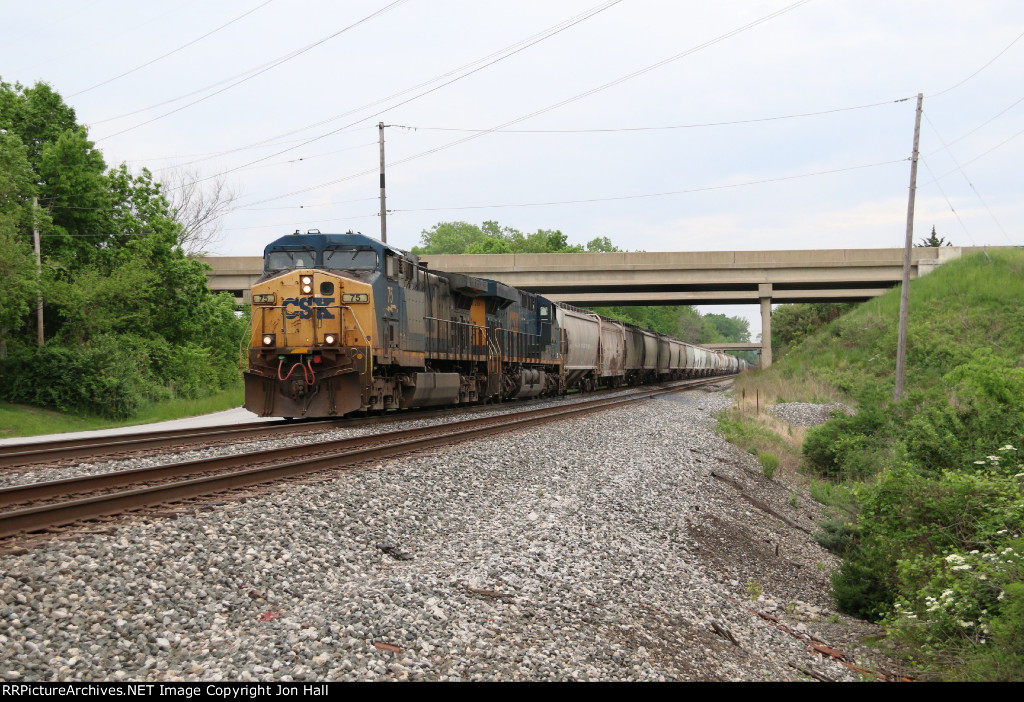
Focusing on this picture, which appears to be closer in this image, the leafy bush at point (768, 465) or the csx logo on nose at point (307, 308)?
the csx logo on nose at point (307, 308)

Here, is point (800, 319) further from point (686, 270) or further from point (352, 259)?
point (352, 259)

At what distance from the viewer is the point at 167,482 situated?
28.6 feet

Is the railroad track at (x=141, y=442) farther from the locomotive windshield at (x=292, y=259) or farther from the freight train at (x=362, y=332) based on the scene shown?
the locomotive windshield at (x=292, y=259)

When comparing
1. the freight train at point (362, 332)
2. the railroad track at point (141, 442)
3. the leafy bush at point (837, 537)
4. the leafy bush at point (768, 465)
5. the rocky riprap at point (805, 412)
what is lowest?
the leafy bush at point (837, 537)

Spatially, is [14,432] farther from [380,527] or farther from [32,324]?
[380,527]

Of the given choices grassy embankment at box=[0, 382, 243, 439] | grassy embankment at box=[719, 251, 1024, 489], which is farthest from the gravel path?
grassy embankment at box=[0, 382, 243, 439]

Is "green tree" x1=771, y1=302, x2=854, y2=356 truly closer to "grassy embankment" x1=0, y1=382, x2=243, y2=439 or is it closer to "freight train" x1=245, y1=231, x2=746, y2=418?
"freight train" x1=245, y1=231, x2=746, y2=418

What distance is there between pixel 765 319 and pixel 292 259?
3890cm

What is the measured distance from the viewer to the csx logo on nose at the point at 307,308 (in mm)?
15516

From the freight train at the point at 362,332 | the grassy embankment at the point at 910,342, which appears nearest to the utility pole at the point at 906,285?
the grassy embankment at the point at 910,342

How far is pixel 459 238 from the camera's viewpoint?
12825cm

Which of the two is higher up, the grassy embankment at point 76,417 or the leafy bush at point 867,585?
the grassy embankment at point 76,417

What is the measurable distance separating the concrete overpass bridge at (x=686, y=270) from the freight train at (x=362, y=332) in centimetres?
2196
